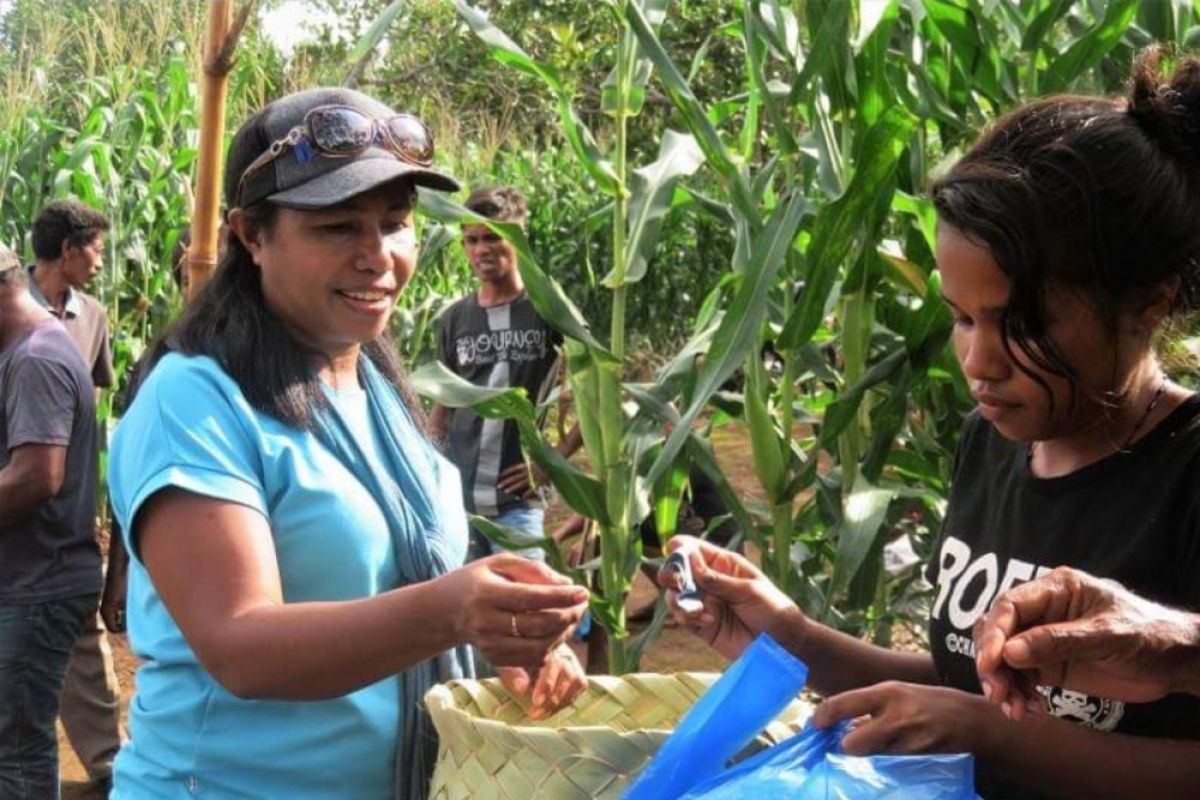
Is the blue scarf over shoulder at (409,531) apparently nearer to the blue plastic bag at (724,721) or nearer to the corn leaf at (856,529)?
the blue plastic bag at (724,721)

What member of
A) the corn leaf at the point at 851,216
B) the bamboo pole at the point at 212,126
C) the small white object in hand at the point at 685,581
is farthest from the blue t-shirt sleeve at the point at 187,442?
the corn leaf at the point at 851,216

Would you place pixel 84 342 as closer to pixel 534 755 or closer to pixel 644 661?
pixel 644 661

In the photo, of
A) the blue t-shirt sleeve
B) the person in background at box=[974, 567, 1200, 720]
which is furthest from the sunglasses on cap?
the person in background at box=[974, 567, 1200, 720]

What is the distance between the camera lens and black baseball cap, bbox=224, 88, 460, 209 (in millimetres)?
1762

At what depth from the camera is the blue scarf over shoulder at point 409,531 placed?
175cm

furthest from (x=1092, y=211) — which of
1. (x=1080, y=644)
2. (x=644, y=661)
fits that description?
(x=644, y=661)

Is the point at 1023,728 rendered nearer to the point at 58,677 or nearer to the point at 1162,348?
the point at 1162,348

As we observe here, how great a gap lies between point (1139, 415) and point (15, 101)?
289 inches

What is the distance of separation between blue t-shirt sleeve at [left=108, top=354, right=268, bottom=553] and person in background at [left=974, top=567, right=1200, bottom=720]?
2.53 ft

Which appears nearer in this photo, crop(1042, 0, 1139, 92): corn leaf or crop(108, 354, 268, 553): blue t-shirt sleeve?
crop(108, 354, 268, 553): blue t-shirt sleeve

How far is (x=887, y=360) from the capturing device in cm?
314

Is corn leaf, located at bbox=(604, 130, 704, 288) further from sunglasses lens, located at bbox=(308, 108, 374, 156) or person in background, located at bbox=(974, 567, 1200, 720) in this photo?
person in background, located at bbox=(974, 567, 1200, 720)

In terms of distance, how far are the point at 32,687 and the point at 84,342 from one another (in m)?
1.78

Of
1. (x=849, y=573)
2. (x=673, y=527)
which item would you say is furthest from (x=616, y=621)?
(x=849, y=573)
